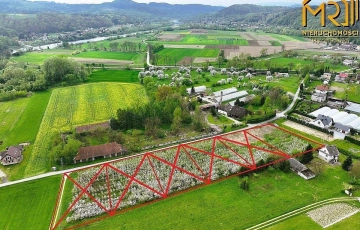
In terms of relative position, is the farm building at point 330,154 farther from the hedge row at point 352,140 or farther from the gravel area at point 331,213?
the gravel area at point 331,213

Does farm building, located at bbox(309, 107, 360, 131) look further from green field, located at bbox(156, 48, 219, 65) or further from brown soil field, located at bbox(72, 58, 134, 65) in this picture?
brown soil field, located at bbox(72, 58, 134, 65)

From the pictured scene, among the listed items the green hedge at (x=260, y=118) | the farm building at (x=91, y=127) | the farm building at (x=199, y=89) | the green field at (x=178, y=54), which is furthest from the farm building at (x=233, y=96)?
the green field at (x=178, y=54)

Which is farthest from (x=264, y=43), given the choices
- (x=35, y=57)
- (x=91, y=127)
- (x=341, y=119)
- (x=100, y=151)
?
(x=100, y=151)

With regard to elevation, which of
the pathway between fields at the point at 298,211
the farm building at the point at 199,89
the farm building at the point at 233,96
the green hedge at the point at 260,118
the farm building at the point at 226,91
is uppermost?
the farm building at the point at 199,89

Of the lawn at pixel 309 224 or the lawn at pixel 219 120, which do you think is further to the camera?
the lawn at pixel 219 120

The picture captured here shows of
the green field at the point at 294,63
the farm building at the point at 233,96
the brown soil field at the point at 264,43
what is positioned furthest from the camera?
the brown soil field at the point at 264,43

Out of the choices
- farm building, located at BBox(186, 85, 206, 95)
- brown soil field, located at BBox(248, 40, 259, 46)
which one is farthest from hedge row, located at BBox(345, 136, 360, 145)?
brown soil field, located at BBox(248, 40, 259, 46)
